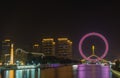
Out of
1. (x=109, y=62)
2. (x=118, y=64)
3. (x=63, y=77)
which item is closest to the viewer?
(x=63, y=77)

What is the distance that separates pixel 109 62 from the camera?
66.2 meters

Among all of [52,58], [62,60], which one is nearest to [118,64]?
[52,58]

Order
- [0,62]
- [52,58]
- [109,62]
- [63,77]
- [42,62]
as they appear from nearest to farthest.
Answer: [63,77] → [0,62] → [42,62] → [52,58] → [109,62]

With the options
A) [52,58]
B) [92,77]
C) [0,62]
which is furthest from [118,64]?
[52,58]

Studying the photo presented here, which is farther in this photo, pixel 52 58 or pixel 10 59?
pixel 52 58

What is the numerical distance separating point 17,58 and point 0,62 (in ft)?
17.2

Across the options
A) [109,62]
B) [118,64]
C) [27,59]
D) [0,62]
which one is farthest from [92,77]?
[109,62]

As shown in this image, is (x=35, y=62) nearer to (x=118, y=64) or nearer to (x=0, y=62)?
(x=0, y=62)

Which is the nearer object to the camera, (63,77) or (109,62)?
(63,77)

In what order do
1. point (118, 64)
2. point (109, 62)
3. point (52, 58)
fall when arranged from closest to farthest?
point (118, 64), point (52, 58), point (109, 62)

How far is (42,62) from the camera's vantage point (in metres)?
57.7

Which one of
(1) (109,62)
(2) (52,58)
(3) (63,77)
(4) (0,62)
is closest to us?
(3) (63,77)

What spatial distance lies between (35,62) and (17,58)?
9.55 feet

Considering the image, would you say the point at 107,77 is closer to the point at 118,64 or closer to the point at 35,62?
the point at 118,64
